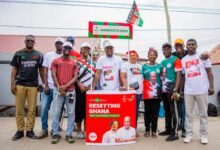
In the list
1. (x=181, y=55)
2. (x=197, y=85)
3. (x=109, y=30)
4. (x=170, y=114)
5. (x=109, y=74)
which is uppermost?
(x=109, y=30)

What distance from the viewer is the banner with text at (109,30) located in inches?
233

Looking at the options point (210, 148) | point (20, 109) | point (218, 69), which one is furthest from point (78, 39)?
point (210, 148)

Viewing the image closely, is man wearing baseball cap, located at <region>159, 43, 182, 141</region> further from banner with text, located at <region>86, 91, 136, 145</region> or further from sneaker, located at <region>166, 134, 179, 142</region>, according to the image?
banner with text, located at <region>86, 91, 136, 145</region>

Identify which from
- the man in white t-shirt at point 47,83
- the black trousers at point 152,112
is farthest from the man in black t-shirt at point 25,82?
the black trousers at point 152,112

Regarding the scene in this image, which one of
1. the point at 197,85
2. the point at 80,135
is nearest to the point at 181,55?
the point at 197,85

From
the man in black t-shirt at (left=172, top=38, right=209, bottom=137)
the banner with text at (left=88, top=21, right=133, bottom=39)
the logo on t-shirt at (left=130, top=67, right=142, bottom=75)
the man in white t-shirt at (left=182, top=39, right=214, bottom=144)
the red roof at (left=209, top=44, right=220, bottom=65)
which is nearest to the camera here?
the man in white t-shirt at (left=182, top=39, right=214, bottom=144)

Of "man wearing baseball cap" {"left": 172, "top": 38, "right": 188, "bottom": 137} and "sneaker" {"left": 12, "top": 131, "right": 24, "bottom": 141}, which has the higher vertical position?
"man wearing baseball cap" {"left": 172, "top": 38, "right": 188, "bottom": 137}

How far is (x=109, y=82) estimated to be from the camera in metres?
5.98

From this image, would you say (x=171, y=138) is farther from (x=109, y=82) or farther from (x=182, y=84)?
(x=109, y=82)

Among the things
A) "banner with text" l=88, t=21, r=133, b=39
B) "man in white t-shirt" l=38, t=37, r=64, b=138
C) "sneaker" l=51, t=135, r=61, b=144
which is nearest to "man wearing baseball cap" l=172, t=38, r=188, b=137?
"banner with text" l=88, t=21, r=133, b=39

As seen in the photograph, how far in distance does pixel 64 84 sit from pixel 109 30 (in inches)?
56.9

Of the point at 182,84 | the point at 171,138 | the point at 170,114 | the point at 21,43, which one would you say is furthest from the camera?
the point at 21,43

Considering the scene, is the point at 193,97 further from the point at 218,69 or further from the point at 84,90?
the point at 218,69

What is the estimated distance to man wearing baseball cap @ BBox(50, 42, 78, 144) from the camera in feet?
18.6
